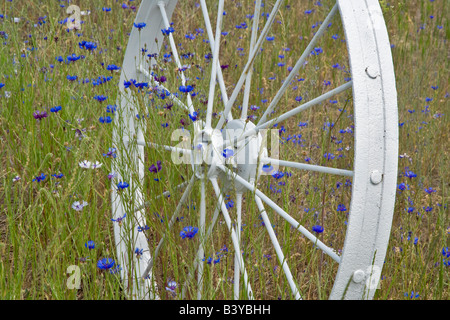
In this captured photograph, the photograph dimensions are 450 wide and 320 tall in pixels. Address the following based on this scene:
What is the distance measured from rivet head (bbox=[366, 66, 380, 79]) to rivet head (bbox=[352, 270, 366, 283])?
55cm

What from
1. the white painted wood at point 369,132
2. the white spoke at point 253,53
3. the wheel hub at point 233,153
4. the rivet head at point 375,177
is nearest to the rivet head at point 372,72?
the white painted wood at point 369,132

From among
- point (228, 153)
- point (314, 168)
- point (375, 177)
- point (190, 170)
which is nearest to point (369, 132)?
point (375, 177)

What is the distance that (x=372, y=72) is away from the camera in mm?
1471

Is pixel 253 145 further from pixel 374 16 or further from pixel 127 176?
pixel 374 16

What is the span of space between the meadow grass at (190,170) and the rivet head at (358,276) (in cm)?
10

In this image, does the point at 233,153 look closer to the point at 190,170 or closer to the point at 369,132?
the point at 190,170

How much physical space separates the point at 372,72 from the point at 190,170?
1.05 m

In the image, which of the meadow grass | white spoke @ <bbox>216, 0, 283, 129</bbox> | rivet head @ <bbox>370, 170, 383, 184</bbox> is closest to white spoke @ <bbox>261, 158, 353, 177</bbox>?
rivet head @ <bbox>370, 170, 383, 184</bbox>

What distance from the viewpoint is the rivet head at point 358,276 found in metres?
1.54

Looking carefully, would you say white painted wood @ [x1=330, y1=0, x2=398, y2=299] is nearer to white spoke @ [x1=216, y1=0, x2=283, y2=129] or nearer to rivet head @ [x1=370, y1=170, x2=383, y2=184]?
rivet head @ [x1=370, y1=170, x2=383, y2=184]

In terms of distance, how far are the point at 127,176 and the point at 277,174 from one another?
590mm

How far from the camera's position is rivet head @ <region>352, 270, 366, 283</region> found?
1.54 m

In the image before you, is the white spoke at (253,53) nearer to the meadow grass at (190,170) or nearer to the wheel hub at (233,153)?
the wheel hub at (233,153)

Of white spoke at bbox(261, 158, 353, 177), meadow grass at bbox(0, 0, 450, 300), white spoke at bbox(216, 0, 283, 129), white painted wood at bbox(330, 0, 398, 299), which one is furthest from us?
meadow grass at bbox(0, 0, 450, 300)
